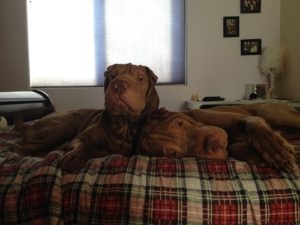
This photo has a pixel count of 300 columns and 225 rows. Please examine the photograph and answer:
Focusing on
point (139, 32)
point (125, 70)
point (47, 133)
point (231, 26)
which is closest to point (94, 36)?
point (139, 32)

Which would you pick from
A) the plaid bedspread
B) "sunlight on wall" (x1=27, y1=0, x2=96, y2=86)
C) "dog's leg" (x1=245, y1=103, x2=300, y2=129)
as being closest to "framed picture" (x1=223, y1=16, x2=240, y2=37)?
"sunlight on wall" (x1=27, y1=0, x2=96, y2=86)

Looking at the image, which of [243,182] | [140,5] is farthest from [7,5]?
[243,182]

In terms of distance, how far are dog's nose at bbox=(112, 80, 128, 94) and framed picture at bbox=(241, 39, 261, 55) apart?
2.85m

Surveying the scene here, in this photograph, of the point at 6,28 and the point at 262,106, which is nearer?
the point at 262,106

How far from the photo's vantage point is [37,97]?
2062mm

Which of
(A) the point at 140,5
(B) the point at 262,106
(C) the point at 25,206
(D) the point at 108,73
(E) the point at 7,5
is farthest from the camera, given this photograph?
(A) the point at 140,5

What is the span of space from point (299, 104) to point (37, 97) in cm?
213

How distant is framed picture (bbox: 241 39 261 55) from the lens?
3.59m

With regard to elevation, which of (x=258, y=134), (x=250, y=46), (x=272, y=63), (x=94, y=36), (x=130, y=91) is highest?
(x=94, y=36)

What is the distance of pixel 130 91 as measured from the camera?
3.22 feet

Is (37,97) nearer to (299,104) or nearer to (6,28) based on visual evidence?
(6,28)

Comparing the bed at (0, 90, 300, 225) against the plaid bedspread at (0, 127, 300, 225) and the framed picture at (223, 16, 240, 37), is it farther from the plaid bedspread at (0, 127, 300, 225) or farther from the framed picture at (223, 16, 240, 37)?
the framed picture at (223, 16, 240, 37)

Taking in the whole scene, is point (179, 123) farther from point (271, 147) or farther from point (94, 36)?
point (94, 36)

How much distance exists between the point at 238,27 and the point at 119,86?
2867mm
